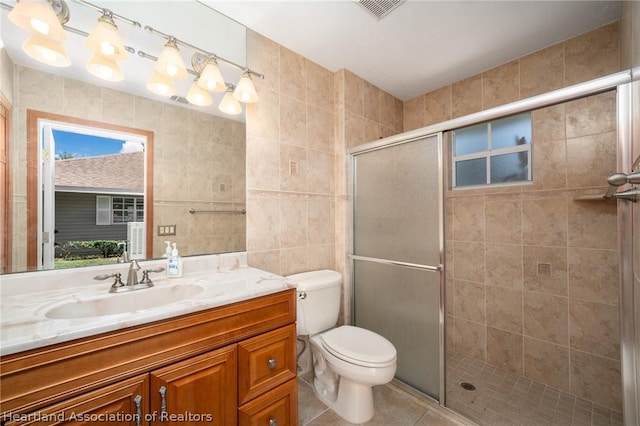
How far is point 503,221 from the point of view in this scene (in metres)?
2.03

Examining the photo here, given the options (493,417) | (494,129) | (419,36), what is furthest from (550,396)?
(419,36)

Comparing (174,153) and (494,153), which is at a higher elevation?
(494,153)

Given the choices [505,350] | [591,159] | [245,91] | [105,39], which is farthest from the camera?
[505,350]

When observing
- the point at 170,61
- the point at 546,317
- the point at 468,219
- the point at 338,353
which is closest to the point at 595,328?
the point at 546,317

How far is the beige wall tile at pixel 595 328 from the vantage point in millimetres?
1577

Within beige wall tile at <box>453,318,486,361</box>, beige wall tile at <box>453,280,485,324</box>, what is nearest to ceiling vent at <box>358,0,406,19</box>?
beige wall tile at <box>453,280,485,324</box>

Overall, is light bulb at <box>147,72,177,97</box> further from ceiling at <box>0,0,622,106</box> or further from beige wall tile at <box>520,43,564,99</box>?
beige wall tile at <box>520,43,564,99</box>

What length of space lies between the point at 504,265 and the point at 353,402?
1527 mm

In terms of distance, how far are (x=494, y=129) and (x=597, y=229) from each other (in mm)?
1036

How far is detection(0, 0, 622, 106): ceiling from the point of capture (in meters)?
1.31

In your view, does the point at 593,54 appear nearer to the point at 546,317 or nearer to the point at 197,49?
the point at 546,317

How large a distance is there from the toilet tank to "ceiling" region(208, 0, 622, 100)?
1641mm

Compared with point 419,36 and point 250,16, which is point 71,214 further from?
point 419,36

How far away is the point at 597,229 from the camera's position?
64.5 inches
